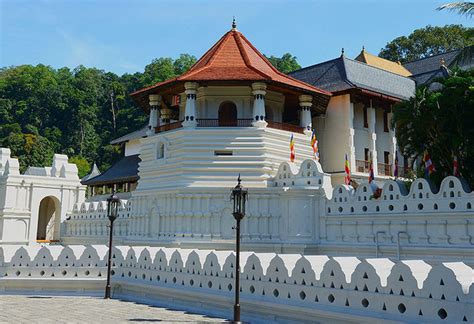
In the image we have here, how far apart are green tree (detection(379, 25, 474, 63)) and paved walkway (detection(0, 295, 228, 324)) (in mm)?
50722

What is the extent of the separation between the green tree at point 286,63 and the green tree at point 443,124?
162 ft

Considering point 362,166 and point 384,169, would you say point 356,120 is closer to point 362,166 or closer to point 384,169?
point 362,166

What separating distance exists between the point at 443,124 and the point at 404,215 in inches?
149

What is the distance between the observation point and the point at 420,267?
304 inches

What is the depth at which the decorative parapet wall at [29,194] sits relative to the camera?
2730 cm

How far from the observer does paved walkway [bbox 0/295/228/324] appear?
378 inches

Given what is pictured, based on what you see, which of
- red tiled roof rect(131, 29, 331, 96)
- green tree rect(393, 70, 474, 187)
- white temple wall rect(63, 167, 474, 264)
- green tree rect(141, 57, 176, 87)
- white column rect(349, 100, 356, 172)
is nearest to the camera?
white temple wall rect(63, 167, 474, 264)

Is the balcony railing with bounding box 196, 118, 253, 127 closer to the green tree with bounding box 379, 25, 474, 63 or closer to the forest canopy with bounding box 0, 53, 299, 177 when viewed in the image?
the green tree with bounding box 379, 25, 474, 63

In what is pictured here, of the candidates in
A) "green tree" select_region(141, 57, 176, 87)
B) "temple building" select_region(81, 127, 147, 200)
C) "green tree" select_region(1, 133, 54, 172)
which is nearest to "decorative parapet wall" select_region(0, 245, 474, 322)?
"temple building" select_region(81, 127, 147, 200)

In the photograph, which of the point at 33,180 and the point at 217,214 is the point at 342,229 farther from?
the point at 33,180

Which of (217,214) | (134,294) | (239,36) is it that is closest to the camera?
(134,294)

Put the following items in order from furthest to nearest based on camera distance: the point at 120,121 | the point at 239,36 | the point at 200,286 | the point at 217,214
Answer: the point at 120,121 → the point at 239,36 → the point at 217,214 → the point at 200,286

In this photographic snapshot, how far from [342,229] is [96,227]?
15.5 metres

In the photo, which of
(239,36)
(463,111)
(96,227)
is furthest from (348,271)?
(96,227)
